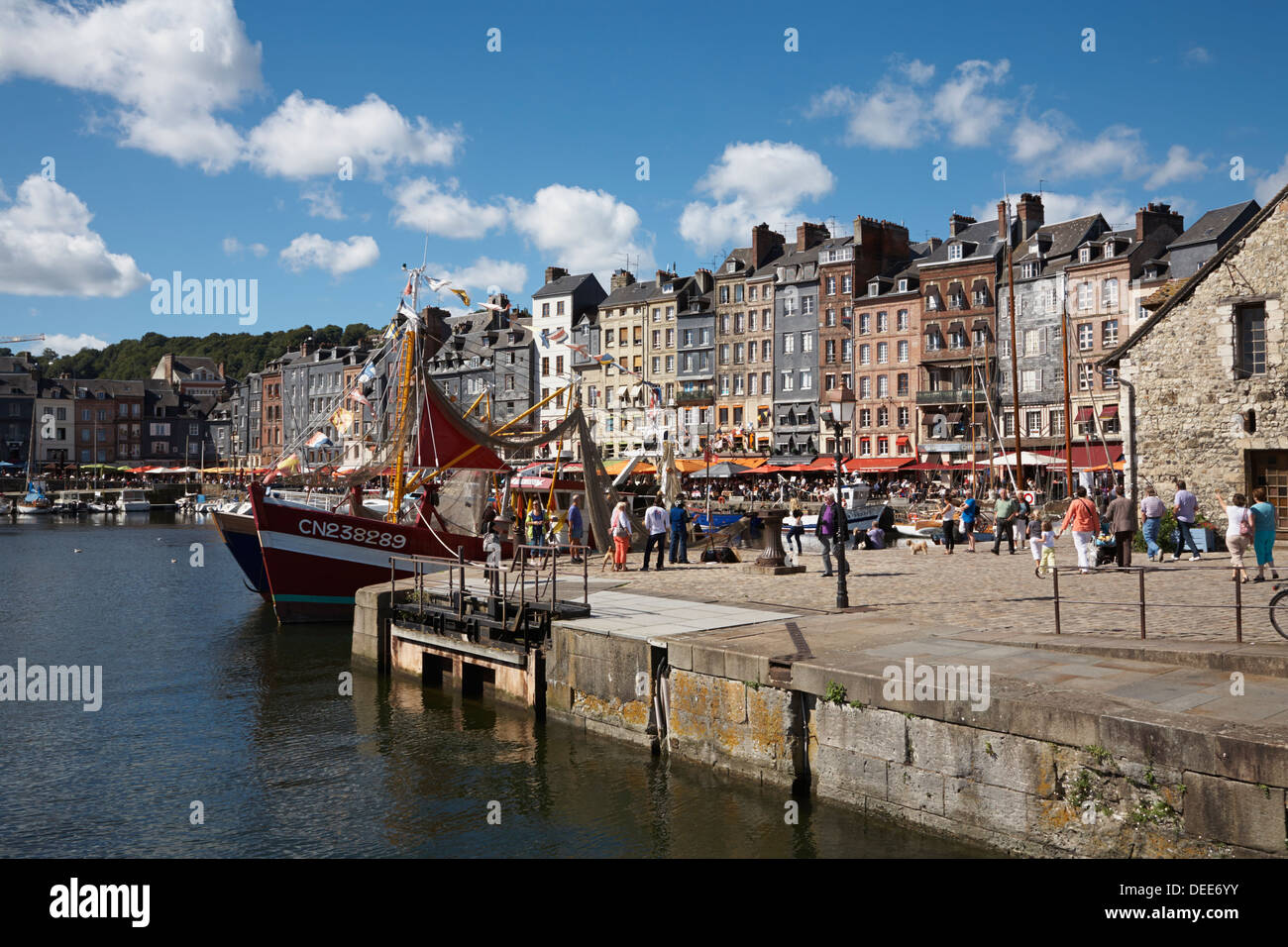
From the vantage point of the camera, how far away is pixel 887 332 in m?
68.4

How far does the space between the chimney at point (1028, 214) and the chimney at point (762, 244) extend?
753 inches

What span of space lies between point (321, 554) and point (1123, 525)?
60.8 feet

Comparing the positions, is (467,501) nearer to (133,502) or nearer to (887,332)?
(887,332)

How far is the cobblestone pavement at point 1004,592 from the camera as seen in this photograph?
14.1 m

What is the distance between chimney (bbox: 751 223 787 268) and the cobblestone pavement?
53416 mm

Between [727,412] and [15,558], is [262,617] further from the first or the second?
[727,412]

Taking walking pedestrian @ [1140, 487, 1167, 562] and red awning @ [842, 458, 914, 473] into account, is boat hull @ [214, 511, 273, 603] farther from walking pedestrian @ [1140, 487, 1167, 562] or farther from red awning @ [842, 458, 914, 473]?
red awning @ [842, 458, 914, 473]

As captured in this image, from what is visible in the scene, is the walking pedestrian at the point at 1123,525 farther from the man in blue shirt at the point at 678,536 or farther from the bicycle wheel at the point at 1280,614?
the man in blue shirt at the point at 678,536

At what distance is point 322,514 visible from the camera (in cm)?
2580


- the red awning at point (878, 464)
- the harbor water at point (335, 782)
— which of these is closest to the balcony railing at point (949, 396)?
the red awning at point (878, 464)

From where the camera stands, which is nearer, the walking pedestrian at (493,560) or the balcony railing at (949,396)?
the walking pedestrian at (493,560)

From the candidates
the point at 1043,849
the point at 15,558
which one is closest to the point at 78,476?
the point at 15,558

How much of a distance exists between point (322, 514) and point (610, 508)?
8.71 metres

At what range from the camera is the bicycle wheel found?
11930 mm
